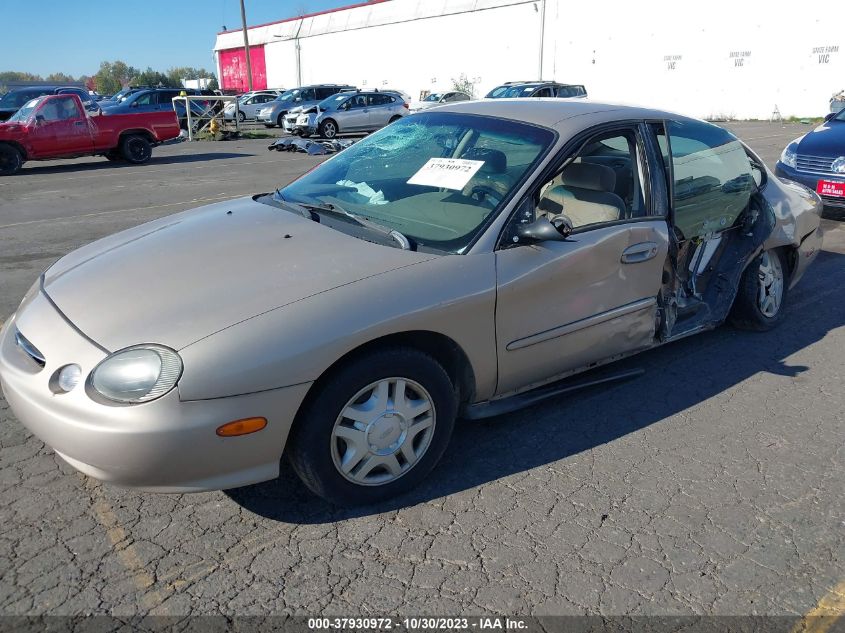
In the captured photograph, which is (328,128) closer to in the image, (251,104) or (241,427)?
(251,104)

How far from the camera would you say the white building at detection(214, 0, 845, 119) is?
93.3 ft

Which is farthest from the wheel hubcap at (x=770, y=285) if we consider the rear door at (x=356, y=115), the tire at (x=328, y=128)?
the rear door at (x=356, y=115)

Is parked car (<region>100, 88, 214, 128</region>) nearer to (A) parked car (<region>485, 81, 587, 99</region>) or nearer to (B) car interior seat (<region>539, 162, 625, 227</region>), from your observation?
(A) parked car (<region>485, 81, 587, 99</region>)

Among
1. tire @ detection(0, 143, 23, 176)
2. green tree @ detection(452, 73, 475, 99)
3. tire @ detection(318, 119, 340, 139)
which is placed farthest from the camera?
green tree @ detection(452, 73, 475, 99)

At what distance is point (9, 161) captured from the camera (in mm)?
14266

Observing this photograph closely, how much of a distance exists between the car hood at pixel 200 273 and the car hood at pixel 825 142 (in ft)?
23.5

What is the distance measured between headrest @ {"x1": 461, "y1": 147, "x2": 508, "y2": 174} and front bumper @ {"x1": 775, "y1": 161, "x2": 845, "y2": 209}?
18.9 feet

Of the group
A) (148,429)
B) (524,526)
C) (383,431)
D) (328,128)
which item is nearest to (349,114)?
(328,128)

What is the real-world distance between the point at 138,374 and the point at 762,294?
413 centimetres

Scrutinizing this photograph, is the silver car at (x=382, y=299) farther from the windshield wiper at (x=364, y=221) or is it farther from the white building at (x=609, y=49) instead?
the white building at (x=609, y=49)

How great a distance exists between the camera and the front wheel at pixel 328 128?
22.8 metres

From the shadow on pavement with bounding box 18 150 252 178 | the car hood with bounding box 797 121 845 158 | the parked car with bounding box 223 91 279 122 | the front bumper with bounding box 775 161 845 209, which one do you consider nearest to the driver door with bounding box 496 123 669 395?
the front bumper with bounding box 775 161 845 209

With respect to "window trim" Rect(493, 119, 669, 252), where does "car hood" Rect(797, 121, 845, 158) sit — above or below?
→ below

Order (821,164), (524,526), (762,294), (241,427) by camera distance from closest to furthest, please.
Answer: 1. (241,427)
2. (524,526)
3. (762,294)
4. (821,164)
